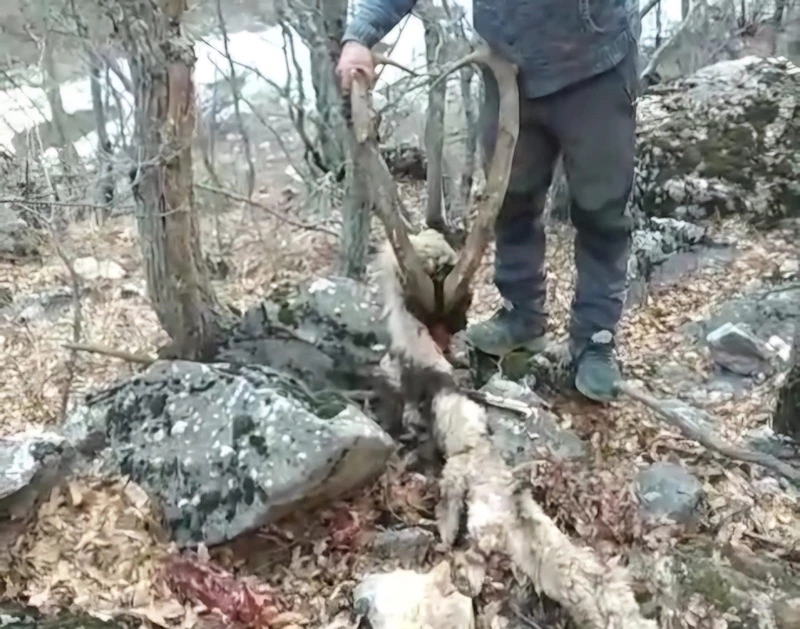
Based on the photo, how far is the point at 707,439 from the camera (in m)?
1.66

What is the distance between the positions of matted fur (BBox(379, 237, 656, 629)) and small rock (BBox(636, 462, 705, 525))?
0.22 meters

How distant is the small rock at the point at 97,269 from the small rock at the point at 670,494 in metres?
1.46

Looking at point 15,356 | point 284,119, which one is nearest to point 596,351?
point 284,119

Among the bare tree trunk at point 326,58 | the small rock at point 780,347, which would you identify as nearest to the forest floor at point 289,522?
the small rock at point 780,347

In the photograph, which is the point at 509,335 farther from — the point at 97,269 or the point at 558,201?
the point at 97,269

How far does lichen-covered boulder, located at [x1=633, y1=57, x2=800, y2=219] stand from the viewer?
291cm

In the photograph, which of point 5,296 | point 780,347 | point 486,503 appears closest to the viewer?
point 486,503

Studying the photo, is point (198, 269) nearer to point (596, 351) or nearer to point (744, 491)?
Result: point (596, 351)

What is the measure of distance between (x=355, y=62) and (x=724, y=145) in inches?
73.0

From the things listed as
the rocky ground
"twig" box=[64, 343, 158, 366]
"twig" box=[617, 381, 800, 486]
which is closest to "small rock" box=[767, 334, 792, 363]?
the rocky ground

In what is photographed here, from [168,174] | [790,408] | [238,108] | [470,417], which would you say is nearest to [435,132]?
[238,108]

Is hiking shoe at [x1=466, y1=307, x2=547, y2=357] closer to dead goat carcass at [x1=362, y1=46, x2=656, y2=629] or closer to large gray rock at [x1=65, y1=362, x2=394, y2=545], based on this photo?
dead goat carcass at [x1=362, y1=46, x2=656, y2=629]

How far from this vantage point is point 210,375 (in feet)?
5.78

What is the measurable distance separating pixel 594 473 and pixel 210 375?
28.6 inches
